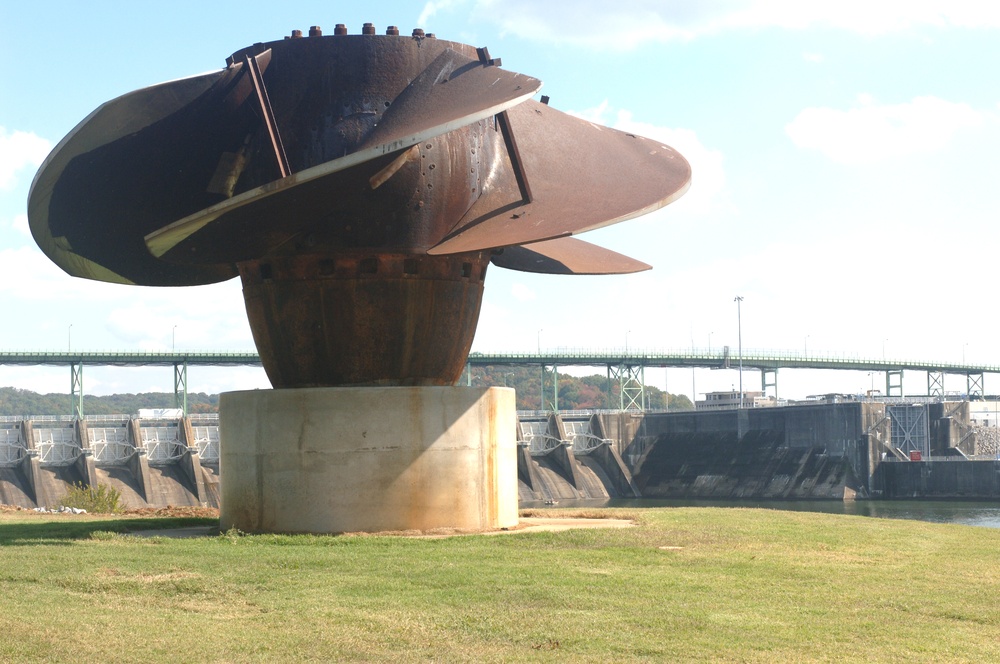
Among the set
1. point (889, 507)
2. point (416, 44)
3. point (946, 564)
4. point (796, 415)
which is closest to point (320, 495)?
point (416, 44)

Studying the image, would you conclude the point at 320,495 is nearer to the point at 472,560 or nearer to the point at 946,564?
the point at 472,560

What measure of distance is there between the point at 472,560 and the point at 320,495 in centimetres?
366

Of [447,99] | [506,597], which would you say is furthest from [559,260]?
[506,597]

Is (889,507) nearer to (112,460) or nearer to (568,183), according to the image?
(112,460)

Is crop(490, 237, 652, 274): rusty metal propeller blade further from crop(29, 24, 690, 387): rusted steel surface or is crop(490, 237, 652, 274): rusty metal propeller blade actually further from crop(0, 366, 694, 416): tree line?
crop(0, 366, 694, 416): tree line

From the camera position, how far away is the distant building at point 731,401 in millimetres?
109419

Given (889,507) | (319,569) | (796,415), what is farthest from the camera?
(796,415)

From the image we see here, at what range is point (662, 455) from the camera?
97.8 m

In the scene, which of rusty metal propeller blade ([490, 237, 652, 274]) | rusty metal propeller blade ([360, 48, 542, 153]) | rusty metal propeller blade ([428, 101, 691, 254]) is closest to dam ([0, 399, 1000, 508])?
rusty metal propeller blade ([490, 237, 652, 274])

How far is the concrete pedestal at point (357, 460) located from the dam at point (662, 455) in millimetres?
51203

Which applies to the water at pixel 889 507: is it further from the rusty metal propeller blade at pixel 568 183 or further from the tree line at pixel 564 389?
the tree line at pixel 564 389

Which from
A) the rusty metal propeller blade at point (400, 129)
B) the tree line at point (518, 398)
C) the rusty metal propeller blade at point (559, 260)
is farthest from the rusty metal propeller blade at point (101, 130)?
the tree line at point (518, 398)

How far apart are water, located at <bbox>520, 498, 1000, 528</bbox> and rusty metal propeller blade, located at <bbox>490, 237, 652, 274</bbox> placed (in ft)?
119

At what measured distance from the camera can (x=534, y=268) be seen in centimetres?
2142
